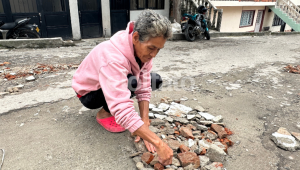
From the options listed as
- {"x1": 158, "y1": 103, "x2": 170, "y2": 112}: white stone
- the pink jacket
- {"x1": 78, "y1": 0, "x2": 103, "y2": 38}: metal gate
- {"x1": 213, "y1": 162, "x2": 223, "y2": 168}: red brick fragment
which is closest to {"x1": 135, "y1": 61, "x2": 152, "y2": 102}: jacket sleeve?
the pink jacket

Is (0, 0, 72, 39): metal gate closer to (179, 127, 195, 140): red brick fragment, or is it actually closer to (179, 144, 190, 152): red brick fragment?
(179, 127, 195, 140): red brick fragment

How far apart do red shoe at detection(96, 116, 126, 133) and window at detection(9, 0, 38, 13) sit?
19.3 feet

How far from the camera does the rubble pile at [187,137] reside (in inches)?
60.7

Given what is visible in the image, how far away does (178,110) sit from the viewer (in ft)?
7.55

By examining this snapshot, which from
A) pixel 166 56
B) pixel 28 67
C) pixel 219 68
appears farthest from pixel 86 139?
pixel 166 56

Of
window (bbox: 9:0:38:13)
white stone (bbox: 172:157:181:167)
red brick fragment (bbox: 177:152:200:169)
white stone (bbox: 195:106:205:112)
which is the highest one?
window (bbox: 9:0:38:13)

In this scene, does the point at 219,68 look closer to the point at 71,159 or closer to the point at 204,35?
the point at 71,159

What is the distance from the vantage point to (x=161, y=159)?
145cm

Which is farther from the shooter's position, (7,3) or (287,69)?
(7,3)

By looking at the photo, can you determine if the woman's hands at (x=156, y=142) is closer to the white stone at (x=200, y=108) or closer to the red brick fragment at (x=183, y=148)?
the red brick fragment at (x=183, y=148)

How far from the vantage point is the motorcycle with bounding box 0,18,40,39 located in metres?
5.29

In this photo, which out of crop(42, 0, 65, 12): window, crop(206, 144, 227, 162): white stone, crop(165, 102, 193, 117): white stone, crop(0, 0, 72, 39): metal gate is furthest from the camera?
crop(42, 0, 65, 12): window

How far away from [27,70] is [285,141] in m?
3.87

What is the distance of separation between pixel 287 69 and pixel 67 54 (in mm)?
4780
